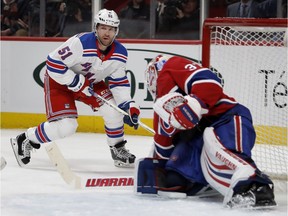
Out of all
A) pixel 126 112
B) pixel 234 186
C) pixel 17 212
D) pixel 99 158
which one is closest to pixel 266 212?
pixel 234 186

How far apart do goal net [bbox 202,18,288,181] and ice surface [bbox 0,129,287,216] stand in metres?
0.81

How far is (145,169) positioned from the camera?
3834mm

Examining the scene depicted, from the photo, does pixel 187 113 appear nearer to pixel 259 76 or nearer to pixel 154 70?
pixel 154 70

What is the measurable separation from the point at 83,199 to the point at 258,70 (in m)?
2.29

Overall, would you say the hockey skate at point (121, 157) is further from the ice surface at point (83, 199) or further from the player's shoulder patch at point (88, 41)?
the player's shoulder patch at point (88, 41)

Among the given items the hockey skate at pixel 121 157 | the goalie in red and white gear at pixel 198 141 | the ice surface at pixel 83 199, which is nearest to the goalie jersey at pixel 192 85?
the goalie in red and white gear at pixel 198 141

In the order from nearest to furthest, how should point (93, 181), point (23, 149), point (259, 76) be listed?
point (93, 181), point (23, 149), point (259, 76)

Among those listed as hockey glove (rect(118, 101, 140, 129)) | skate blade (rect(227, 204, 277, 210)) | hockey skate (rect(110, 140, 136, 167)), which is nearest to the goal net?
hockey glove (rect(118, 101, 140, 129))

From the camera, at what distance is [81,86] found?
4641 millimetres

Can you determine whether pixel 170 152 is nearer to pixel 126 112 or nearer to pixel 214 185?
pixel 214 185

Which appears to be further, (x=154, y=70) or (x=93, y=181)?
(x=93, y=181)

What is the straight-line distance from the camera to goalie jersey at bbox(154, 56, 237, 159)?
11.8 ft

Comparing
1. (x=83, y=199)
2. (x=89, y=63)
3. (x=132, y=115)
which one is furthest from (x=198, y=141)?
(x=89, y=63)

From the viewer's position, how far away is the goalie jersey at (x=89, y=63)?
15.2 ft
